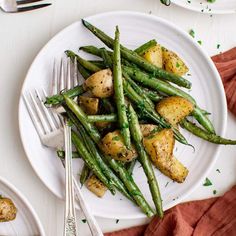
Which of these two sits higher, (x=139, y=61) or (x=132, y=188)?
(x=139, y=61)

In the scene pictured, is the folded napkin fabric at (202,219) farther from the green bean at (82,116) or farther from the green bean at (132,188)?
the green bean at (82,116)

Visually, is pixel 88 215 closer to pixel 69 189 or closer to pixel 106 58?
pixel 69 189

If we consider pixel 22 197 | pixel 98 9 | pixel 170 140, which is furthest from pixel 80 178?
pixel 98 9

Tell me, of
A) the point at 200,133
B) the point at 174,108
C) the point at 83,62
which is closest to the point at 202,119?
the point at 200,133

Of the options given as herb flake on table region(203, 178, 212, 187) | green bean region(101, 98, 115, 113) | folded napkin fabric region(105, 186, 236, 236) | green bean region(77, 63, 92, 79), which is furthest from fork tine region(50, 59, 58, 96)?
herb flake on table region(203, 178, 212, 187)

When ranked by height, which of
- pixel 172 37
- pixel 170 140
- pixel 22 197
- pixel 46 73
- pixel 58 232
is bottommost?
pixel 58 232

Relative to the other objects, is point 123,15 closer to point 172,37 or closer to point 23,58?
point 172,37
